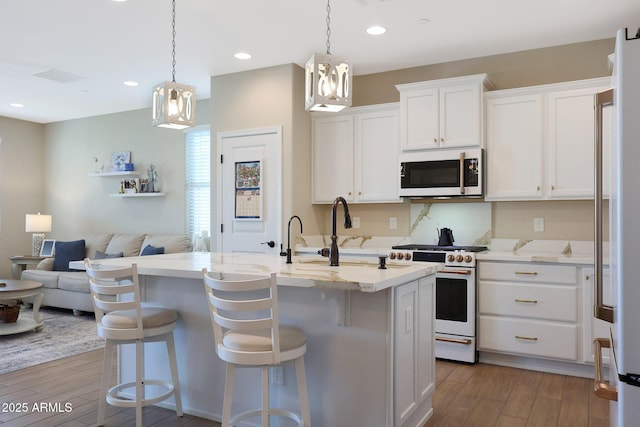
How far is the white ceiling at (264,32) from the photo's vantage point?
11.7 feet

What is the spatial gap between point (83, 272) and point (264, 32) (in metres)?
3.99

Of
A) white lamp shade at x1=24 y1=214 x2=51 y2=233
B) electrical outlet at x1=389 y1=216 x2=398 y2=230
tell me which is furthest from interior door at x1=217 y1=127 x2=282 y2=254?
white lamp shade at x1=24 y1=214 x2=51 y2=233

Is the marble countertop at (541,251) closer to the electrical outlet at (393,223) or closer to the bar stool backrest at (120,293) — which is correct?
the electrical outlet at (393,223)

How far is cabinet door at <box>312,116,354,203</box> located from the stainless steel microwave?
643mm

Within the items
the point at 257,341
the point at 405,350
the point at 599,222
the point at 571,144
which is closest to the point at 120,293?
the point at 257,341

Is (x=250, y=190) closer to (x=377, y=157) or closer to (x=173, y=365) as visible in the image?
(x=377, y=157)

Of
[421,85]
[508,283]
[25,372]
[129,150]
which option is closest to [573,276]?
[508,283]

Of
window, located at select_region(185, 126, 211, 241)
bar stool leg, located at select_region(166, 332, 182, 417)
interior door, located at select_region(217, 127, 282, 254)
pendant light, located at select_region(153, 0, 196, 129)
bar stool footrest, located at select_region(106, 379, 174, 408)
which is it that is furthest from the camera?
window, located at select_region(185, 126, 211, 241)

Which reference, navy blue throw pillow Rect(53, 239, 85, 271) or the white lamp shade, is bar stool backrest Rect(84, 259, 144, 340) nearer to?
navy blue throw pillow Rect(53, 239, 85, 271)

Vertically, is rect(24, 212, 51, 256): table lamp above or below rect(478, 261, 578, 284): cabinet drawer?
above

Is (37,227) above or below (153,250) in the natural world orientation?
above

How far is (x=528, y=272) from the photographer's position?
3.86m

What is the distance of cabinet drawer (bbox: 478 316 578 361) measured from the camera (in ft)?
12.2

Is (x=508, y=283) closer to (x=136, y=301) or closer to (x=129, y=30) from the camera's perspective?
(x=136, y=301)
